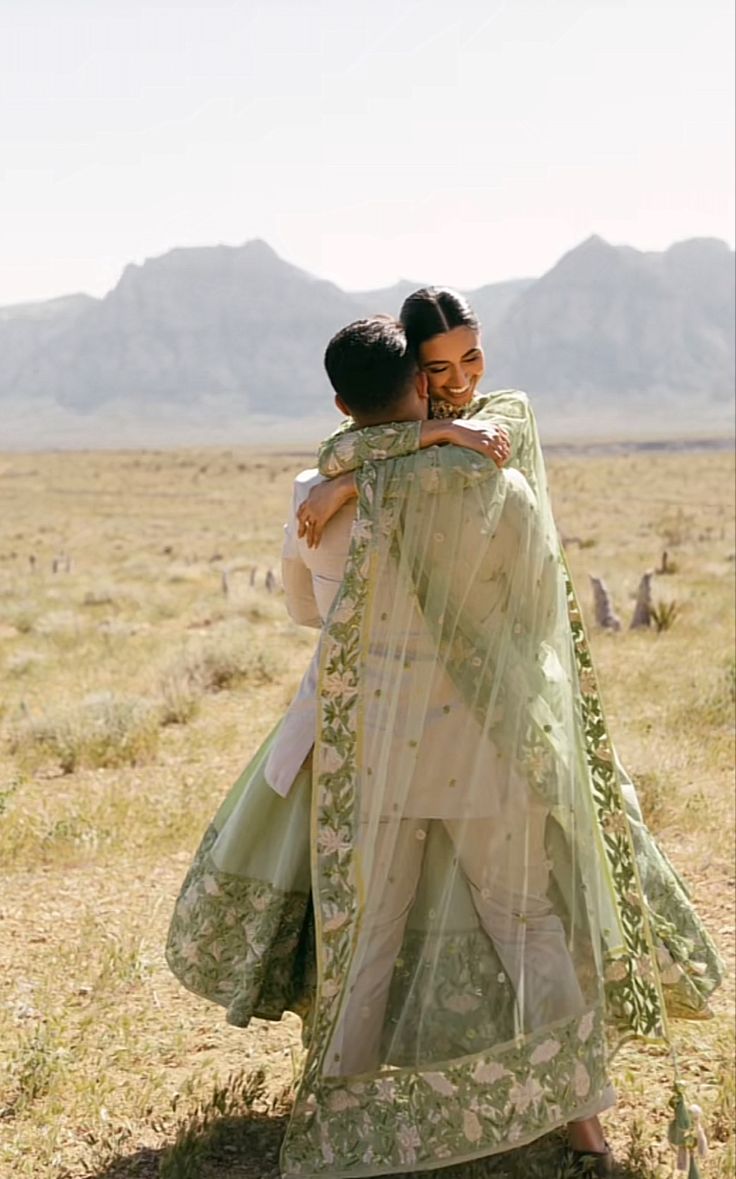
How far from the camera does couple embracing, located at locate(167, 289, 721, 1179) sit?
286 cm

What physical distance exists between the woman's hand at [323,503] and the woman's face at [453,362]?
286mm

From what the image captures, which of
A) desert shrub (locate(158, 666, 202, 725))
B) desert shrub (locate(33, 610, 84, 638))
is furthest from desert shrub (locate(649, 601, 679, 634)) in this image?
desert shrub (locate(33, 610, 84, 638))

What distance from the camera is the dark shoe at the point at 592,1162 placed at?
3.15m

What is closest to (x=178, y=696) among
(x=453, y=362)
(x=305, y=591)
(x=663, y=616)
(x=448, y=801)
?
(x=663, y=616)


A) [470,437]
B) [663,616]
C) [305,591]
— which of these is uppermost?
[470,437]

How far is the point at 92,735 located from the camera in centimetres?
772

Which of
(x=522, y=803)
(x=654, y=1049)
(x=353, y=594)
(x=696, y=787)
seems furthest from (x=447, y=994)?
(x=696, y=787)

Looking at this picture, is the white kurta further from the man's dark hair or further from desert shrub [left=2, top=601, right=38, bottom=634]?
desert shrub [left=2, top=601, right=38, bottom=634]

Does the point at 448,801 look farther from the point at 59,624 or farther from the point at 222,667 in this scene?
the point at 59,624

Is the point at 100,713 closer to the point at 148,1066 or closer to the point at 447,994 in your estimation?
the point at 148,1066

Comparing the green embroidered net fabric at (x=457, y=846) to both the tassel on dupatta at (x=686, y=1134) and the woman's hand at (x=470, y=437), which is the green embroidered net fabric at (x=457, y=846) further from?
the tassel on dupatta at (x=686, y=1134)

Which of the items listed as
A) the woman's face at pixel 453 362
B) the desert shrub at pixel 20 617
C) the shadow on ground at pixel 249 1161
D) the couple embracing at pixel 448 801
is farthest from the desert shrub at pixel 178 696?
the woman's face at pixel 453 362

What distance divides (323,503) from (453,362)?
0.43m

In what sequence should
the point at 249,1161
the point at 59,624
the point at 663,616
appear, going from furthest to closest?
the point at 59,624 < the point at 663,616 < the point at 249,1161
